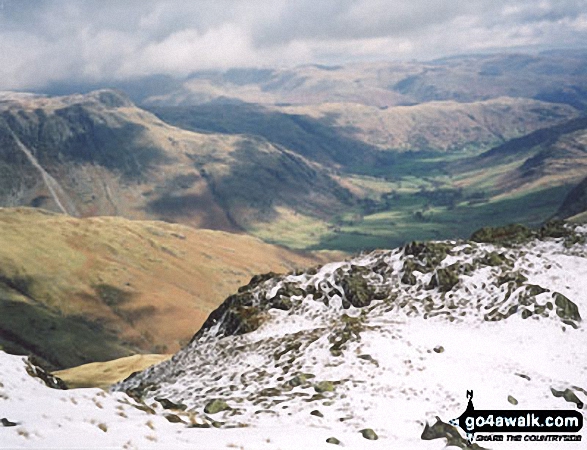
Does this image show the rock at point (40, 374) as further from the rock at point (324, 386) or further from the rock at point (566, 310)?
the rock at point (566, 310)

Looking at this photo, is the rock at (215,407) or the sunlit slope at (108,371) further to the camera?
the sunlit slope at (108,371)

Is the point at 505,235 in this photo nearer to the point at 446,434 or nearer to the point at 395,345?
the point at 395,345

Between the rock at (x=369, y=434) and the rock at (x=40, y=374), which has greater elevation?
the rock at (x=40, y=374)

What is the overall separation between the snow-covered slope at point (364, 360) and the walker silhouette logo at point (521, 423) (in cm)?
69

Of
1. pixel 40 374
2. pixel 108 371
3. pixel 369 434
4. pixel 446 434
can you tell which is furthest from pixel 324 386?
pixel 108 371

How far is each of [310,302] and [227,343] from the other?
32.3 feet

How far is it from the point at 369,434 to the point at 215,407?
930 centimetres

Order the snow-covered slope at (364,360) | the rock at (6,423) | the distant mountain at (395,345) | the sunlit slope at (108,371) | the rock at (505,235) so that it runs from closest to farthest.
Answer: the rock at (6,423) < the snow-covered slope at (364,360) < the distant mountain at (395,345) < the rock at (505,235) < the sunlit slope at (108,371)

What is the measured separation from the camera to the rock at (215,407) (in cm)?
2659

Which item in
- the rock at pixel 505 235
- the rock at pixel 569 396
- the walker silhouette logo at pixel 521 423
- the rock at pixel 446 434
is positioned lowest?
the rock at pixel 446 434

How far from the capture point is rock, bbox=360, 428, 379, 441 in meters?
22.5

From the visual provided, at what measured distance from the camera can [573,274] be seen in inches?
1644

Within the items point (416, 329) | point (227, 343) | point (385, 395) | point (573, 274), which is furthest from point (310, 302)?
point (573, 274)

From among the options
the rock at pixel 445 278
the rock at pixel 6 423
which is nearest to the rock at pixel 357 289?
the rock at pixel 445 278
